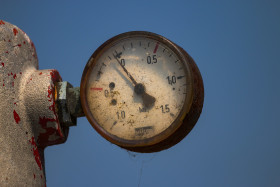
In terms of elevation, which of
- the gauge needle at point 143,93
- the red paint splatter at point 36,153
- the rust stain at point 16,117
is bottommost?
the red paint splatter at point 36,153

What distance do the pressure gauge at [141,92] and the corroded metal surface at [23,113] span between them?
21 centimetres

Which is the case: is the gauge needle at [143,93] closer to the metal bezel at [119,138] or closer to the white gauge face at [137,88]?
the white gauge face at [137,88]

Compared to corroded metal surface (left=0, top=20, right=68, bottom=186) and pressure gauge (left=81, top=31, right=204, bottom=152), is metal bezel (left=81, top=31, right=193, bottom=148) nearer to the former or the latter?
pressure gauge (left=81, top=31, right=204, bottom=152)

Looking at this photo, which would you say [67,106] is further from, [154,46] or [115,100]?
[154,46]

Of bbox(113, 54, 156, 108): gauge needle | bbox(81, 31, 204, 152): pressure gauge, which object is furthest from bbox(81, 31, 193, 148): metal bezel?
bbox(113, 54, 156, 108): gauge needle

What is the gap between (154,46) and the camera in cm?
205

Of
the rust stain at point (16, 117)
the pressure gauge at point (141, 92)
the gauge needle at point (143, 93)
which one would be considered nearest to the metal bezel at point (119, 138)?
the pressure gauge at point (141, 92)

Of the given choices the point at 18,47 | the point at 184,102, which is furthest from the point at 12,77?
the point at 184,102

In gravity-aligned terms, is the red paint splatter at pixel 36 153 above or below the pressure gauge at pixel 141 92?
below

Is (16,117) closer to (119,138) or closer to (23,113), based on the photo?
(23,113)

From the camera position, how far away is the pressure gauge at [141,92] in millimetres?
1957

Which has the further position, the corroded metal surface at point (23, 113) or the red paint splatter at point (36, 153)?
the red paint splatter at point (36, 153)

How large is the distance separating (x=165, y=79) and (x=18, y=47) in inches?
27.9

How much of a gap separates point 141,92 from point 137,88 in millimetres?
26
